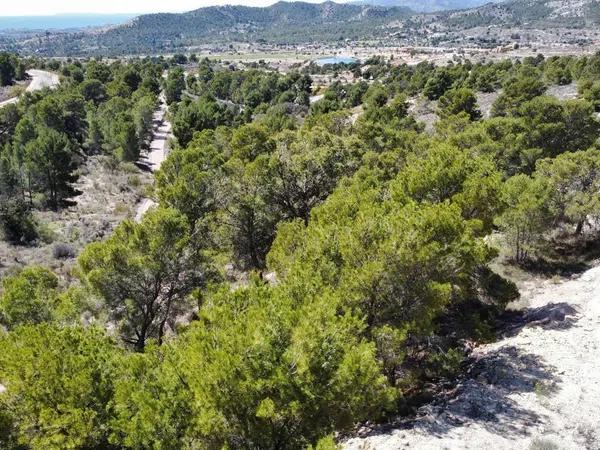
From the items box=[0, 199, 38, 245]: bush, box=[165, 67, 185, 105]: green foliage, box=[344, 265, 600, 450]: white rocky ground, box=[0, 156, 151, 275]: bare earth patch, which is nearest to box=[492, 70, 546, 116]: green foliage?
box=[344, 265, 600, 450]: white rocky ground

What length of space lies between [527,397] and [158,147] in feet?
278

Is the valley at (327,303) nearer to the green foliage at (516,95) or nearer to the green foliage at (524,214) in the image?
the green foliage at (524,214)

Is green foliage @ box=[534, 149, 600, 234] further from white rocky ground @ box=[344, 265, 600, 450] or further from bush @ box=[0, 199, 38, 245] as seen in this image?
bush @ box=[0, 199, 38, 245]

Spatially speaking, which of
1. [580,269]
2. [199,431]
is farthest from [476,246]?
[580,269]

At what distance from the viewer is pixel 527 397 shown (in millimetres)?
20875

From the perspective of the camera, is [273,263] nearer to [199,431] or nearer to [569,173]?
[199,431]

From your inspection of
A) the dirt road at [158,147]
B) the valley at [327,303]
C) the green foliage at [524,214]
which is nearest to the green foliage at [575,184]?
the valley at [327,303]

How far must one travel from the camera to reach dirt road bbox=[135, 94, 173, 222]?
6531cm

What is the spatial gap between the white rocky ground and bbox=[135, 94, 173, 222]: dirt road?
4489 centimetres

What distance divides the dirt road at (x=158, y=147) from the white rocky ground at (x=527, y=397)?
Result: 147 feet

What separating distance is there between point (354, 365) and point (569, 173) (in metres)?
27.7

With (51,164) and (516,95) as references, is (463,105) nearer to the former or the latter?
(516,95)

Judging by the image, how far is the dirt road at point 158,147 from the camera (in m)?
65.3

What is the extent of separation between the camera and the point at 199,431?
48.4 ft
